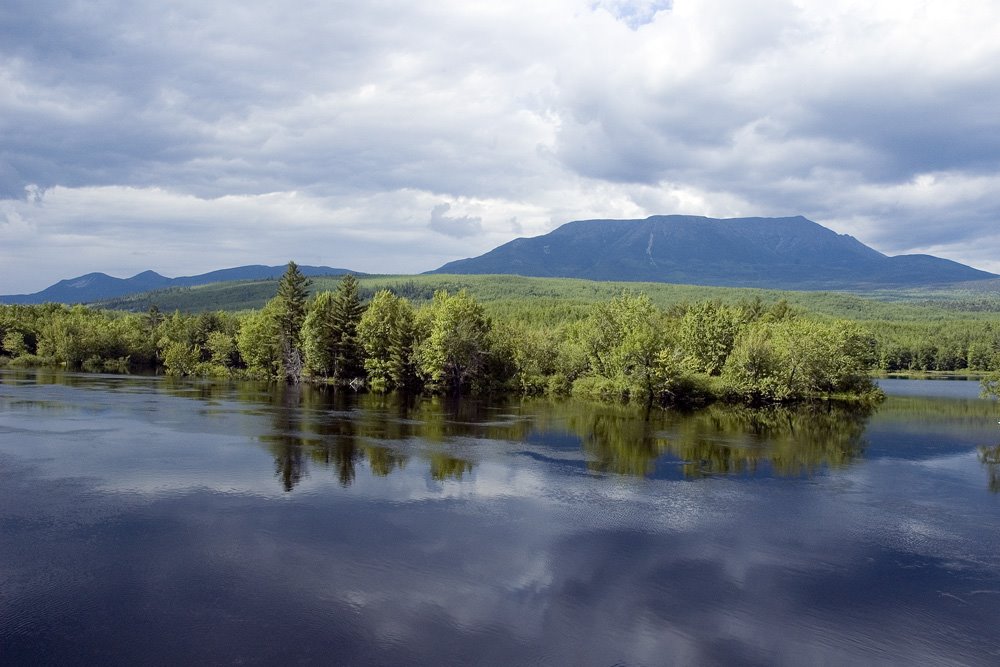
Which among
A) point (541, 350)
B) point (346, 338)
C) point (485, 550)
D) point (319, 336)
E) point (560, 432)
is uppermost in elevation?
point (319, 336)

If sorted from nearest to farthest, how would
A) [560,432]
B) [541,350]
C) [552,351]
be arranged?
[560,432] < [541,350] < [552,351]

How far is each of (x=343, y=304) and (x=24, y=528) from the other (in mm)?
63662

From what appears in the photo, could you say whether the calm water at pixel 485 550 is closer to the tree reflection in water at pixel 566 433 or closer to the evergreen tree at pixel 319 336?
the tree reflection in water at pixel 566 433

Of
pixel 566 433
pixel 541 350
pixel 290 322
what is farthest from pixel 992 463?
pixel 290 322

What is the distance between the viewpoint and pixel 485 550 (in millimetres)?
22812

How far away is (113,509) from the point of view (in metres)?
26.0

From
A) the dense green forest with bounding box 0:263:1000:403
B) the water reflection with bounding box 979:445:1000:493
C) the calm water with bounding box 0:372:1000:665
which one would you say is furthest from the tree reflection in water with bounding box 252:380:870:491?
the water reflection with bounding box 979:445:1000:493

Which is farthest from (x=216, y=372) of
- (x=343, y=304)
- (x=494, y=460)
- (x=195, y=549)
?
(x=195, y=549)

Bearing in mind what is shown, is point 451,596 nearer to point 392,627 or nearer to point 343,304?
point 392,627

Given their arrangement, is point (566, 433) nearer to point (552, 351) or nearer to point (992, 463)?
point (992, 463)

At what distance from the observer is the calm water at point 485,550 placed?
1681cm

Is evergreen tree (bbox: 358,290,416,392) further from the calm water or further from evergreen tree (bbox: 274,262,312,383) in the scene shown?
the calm water

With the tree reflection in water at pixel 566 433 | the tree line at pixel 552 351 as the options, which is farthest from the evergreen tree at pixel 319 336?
the tree reflection in water at pixel 566 433

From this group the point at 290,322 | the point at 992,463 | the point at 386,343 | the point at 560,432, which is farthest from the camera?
the point at 290,322
